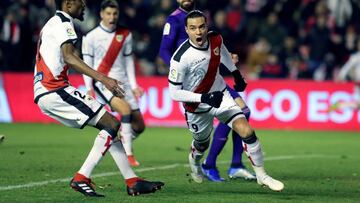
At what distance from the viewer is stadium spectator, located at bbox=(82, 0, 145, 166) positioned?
14.2 meters

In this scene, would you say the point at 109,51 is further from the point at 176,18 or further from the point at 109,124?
A: the point at 109,124

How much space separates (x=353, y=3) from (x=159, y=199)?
16.7 m

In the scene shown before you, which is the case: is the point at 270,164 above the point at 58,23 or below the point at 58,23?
below

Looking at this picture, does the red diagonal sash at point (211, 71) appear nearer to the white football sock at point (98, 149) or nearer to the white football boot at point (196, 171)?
the white football boot at point (196, 171)

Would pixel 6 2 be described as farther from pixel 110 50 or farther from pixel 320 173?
pixel 320 173

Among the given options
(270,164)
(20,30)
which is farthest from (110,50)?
(20,30)

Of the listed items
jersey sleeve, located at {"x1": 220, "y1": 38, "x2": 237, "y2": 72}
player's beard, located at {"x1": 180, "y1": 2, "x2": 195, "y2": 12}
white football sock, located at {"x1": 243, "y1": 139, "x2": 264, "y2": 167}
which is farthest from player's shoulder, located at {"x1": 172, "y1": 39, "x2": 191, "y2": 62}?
player's beard, located at {"x1": 180, "y1": 2, "x2": 195, "y2": 12}

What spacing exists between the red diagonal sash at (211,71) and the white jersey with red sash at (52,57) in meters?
1.68

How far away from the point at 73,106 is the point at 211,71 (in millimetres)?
1806

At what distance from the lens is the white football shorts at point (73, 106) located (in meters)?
9.95

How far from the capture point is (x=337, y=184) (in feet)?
38.5

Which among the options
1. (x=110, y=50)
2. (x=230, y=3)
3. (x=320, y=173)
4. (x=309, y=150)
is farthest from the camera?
(x=230, y=3)

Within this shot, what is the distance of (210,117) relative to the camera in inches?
438

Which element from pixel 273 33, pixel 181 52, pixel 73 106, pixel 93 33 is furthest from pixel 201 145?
pixel 273 33
